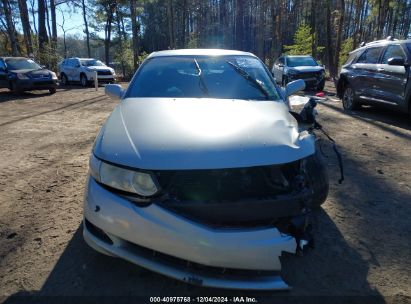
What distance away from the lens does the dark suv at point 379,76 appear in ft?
24.7

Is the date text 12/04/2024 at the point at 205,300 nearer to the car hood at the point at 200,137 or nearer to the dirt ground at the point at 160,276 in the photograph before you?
the dirt ground at the point at 160,276

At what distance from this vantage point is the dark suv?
754 cm

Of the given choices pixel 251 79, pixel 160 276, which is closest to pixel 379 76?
pixel 251 79

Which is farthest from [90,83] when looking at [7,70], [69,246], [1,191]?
→ [69,246]

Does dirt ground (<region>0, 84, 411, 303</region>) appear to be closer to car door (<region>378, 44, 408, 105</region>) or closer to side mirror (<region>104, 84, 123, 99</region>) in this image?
side mirror (<region>104, 84, 123, 99</region>)

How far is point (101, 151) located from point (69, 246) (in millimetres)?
1009

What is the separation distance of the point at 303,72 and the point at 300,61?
1.32 m

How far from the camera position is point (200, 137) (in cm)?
251

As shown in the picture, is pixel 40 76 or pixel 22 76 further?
pixel 40 76

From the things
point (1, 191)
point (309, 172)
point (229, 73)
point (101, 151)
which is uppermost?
point (229, 73)

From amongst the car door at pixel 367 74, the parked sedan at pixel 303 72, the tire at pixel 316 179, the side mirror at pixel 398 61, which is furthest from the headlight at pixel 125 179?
the parked sedan at pixel 303 72

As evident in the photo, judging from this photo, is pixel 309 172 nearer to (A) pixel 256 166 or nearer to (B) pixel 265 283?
(A) pixel 256 166

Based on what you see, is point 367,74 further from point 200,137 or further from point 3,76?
point 3,76

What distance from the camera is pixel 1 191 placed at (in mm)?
4301
